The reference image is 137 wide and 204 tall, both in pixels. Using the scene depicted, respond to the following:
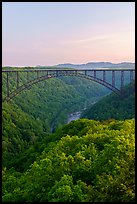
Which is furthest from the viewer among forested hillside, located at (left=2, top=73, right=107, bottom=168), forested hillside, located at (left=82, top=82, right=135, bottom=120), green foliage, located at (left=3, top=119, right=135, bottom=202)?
forested hillside, located at (left=2, top=73, right=107, bottom=168)

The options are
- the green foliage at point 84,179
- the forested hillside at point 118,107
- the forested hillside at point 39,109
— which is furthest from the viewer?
the forested hillside at point 39,109

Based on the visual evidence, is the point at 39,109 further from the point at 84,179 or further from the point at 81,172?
the point at 84,179

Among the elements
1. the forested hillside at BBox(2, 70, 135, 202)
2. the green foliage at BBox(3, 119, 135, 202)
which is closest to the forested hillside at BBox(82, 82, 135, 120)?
the forested hillside at BBox(2, 70, 135, 202)

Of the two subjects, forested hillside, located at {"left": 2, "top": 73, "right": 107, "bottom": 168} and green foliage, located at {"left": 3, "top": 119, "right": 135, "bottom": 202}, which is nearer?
green foliage, located at {"left": 3, "top": 119, "right": 135, "bottom": 202}

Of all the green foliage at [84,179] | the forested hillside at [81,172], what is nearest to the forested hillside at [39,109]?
the forested hillside at [81,172]

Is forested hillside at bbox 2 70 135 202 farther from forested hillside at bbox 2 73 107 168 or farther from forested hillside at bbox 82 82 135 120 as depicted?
forested hillside at bbox 82 82 135 120

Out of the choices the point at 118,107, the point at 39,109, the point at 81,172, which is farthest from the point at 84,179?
the point at 39,109

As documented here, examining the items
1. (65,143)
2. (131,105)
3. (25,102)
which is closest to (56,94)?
(25,102)

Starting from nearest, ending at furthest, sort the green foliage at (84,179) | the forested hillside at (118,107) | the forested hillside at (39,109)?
the green foliage at (84,179), the forested hillside at (118,107), the forested hillside at (39,109)

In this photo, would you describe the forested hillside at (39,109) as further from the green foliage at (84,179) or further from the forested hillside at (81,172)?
the green foliage at (84,179)
